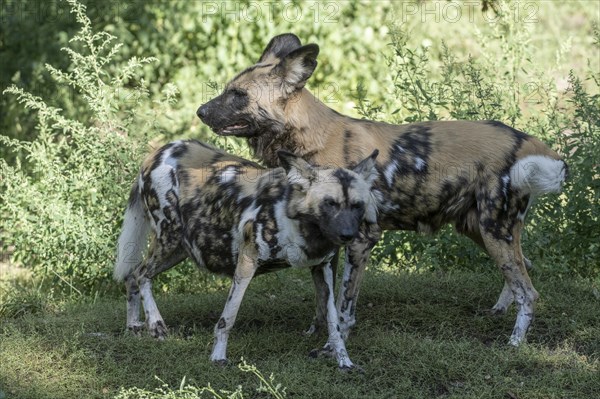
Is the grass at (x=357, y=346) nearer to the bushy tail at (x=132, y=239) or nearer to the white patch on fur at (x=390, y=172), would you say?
the bushy tail at (x=132, y=239)

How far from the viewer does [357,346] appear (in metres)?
4.71

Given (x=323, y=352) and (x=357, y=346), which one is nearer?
(x=323, y=352)

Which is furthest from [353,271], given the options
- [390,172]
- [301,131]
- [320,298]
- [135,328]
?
[135,328]

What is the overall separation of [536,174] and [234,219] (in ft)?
4.91

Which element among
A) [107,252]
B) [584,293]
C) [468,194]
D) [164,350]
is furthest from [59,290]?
[584,293]

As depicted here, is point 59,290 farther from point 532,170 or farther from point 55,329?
point 532,170

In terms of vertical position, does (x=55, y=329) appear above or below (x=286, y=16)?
below

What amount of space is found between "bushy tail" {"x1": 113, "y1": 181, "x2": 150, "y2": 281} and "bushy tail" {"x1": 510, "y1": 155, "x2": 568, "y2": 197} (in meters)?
1.98

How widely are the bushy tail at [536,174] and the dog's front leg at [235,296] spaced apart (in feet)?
4.44

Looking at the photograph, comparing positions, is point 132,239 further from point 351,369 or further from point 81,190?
point 351,369

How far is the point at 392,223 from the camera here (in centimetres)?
495

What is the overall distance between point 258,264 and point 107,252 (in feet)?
6.19

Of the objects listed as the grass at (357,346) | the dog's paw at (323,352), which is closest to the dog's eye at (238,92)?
the grass at (357,346)

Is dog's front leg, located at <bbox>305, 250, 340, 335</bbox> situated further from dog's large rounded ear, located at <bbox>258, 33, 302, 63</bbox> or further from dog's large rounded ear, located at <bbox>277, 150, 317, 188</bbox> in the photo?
dog's large rounded ear, located at <bbox>258, 33, 302, 63</bbox>
